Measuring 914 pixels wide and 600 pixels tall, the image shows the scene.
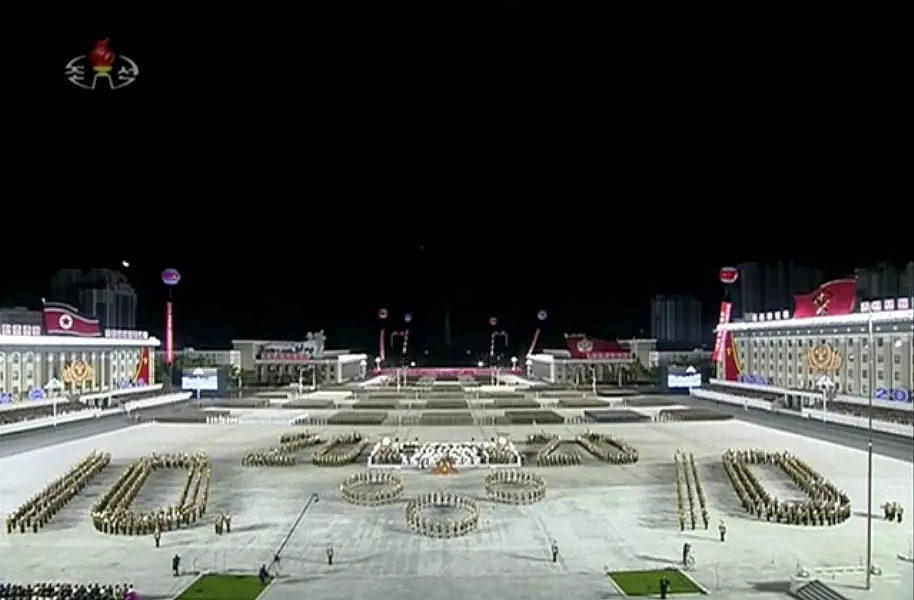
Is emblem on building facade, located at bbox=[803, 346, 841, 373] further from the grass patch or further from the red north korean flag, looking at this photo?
the red north korean flag

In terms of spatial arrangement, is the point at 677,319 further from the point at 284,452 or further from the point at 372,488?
the point at 372,488

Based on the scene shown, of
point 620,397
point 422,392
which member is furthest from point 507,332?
point 620,397

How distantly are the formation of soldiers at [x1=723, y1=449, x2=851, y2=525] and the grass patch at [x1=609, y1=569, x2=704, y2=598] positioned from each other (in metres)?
4.95

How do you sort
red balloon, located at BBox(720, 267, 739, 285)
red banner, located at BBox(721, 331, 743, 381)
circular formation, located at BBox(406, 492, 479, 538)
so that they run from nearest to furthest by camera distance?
circular formation, located at BBox(406, 492, 479, 538) < red balloon, located at BBox(720, 267, 739, 285) < red banner, located at BBox(721, 331, 743, 381)

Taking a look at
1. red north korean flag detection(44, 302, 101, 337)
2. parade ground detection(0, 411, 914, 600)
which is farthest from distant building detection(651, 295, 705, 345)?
red north korean flag detection(44, 302, 101, 337)

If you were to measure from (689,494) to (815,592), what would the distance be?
8.02m

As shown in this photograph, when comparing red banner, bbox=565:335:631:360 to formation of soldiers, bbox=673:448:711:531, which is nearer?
formation of soldiers, bbox=673:448:711:531

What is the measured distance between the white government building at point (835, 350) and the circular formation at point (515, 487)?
8659 millimetres

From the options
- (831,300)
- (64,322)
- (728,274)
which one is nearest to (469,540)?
(831,300)

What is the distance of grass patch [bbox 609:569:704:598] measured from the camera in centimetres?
1417

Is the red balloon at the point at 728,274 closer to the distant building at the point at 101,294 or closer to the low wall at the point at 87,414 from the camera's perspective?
the low wall at the point at 87,414

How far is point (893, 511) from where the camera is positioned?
16.8 meters

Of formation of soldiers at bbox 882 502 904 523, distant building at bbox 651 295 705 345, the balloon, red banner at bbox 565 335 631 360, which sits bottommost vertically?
formation of soldiers at bbox 882 502 904 523

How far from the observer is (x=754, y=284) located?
56250mm
